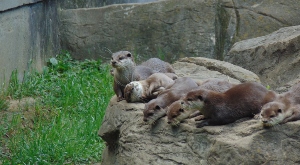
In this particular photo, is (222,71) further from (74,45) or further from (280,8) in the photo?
(74,45)

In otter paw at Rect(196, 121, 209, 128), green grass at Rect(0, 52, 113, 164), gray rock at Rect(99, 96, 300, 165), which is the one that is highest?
otter paw at Rect(196, 121, 209, 128)

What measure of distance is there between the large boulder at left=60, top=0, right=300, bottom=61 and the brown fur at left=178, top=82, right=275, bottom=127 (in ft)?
17.2

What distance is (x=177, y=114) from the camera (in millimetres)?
4840

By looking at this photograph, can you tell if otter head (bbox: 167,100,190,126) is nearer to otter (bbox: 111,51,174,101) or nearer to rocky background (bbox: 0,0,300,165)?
rocky background (bbox: 0,0,300,165)

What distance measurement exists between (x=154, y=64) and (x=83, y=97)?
1.89 meters

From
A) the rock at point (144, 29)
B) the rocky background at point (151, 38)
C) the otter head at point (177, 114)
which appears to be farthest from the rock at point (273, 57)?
the otter head at point (177, 114)

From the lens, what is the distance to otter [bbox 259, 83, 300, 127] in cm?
420

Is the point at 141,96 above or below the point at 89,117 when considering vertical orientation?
above

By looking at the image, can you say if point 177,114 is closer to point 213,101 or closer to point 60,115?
point 213,101

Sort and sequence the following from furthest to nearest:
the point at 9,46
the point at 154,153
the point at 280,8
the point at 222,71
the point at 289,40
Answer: the point at 280,8, the point at 9,46, the point at 289,40, the point at 222,71, the point at 154,153

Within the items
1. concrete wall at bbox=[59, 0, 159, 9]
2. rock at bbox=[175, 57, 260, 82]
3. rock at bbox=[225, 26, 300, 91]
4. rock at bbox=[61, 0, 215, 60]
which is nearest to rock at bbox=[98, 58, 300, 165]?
rock at bbox=[175, 57, 260, 82]

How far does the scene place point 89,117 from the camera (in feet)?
25.2

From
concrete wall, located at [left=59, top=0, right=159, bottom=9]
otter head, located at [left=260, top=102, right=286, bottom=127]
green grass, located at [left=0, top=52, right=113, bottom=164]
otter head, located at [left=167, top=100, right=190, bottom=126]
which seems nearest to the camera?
otter head, located at [left=260, top=102, right=286, bottom=127]

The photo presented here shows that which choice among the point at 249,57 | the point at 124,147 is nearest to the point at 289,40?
the point at 249,57
